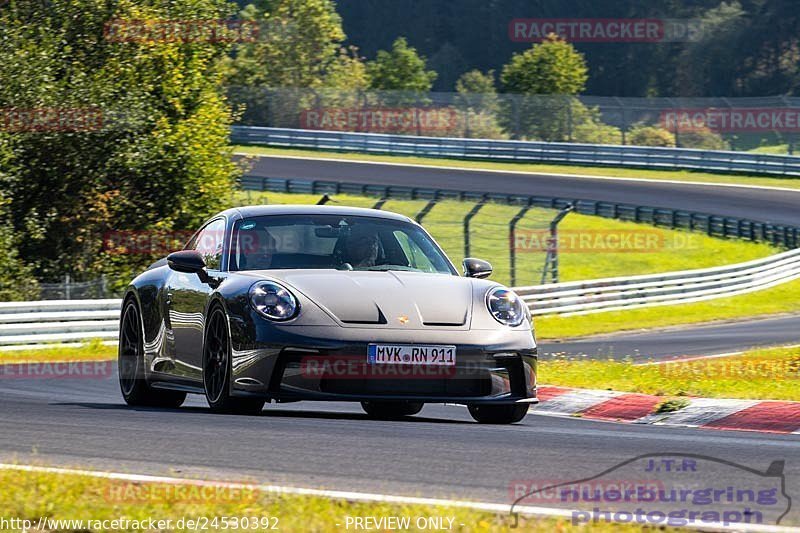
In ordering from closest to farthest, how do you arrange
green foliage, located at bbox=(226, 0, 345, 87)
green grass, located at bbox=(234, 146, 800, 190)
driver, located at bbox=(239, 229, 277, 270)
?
driver, located at bbox=(239, 229, 277, 270) < green grass, located at bbox=(234, 146, 800, 190) < green foliage, located at bbox=(226, 0, 345, 87)

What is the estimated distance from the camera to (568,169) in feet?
172

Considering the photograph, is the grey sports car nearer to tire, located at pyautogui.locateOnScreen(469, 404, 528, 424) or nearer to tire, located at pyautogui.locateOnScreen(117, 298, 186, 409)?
tire, located at pyautogui.locateOnScreen(469, 404, 528, 424)

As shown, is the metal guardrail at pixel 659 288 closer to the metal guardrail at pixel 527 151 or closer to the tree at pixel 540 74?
the metal guardrail at pixel 527 151

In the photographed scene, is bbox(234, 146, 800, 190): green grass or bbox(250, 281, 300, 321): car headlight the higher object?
bbox(250, 281, 300, 321): car headlight

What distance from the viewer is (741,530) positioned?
471cm

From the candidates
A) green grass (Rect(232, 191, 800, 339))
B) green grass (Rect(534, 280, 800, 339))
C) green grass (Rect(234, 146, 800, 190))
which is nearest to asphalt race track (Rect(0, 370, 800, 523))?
green grass (Rect(534, 280, 800, 339))

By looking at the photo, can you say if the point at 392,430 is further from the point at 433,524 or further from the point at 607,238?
the point at 607,238

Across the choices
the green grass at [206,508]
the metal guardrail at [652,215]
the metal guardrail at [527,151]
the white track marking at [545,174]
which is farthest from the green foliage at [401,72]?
the green grass at [206,508]

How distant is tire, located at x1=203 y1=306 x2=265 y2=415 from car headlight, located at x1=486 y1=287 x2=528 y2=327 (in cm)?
155

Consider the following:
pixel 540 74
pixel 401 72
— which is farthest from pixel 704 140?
pixel 401 72

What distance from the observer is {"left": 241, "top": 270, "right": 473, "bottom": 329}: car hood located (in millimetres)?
8094

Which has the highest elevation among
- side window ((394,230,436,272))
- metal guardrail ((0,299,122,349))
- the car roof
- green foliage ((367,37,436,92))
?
the car roof

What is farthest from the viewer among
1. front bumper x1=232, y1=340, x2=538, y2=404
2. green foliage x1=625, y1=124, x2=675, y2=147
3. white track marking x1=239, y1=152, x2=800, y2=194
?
green foliage x1=625, y1=124, x2=675, y2=147

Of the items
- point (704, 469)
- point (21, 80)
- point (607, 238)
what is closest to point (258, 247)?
point (704, 469)
